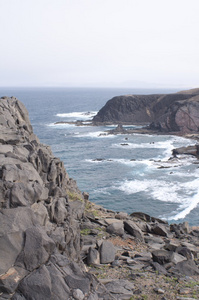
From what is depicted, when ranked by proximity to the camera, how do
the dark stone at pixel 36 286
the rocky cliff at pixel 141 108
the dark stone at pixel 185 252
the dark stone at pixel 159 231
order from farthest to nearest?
the rocky cliff at pixel 141 108, the dark stone at pixel 159 231, the dark stone at pixel 185 252, the dark stone at pixel 36 286

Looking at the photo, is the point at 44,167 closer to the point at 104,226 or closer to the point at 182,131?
the point at 104,226

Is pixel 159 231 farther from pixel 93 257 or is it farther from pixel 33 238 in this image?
pixel 33 238

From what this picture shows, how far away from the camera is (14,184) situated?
45.0 feet

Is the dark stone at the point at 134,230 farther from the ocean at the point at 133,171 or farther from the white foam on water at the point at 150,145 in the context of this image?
the white foam on water at the point at 150,145

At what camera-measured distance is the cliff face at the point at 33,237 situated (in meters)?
10.8

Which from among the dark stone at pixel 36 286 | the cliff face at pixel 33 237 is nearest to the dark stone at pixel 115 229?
the cliff face at pixel 33 237

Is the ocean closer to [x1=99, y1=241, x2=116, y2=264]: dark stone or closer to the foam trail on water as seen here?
the foam trail on water

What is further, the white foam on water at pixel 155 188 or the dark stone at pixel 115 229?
the white foam on water at pixel 155 188

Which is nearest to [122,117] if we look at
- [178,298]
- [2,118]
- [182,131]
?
[182,131]

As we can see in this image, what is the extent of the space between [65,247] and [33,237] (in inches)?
109

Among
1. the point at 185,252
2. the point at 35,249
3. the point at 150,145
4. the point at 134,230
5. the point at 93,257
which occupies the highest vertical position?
the point at 35,249

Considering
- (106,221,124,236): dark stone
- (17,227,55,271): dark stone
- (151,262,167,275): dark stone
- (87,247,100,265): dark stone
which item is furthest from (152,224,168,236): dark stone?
(17,227,55,271): dark stone

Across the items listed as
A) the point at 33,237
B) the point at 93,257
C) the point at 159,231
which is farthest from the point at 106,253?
the point at 159,231

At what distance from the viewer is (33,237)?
11906 mm
